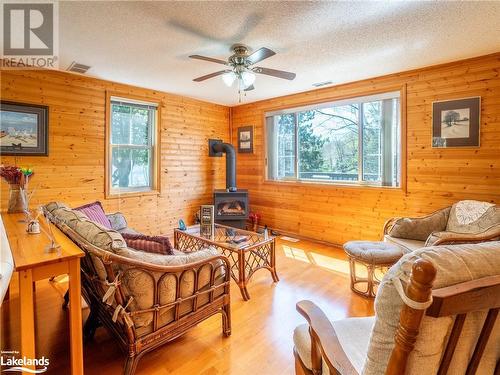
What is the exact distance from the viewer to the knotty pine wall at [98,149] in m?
3.53

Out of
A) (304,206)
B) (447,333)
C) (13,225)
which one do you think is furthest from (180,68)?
(447,333)

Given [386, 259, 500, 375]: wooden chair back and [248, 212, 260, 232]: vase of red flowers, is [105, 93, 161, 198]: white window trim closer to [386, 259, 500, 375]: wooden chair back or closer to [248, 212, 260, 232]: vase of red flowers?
[248, 212, 260, 232]: vase of red flowers

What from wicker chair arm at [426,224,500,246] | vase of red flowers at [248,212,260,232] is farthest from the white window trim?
wicker chair arm at [426,224,500,246]

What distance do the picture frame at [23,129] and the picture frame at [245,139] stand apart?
129 inches

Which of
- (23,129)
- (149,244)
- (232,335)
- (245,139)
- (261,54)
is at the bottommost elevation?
(232,335)

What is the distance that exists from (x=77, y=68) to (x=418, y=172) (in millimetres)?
4599

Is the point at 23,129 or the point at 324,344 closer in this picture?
the point at 324,344

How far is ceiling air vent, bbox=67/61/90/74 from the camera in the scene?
3.36 meters

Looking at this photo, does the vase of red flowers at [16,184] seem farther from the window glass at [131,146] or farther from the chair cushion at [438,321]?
the chair cushion at [438,321]

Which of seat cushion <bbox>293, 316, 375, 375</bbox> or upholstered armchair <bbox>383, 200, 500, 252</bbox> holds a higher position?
upholstered armchair <bbox>383, 200, 500, 252</bbox>

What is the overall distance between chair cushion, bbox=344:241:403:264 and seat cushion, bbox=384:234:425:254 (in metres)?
0.09

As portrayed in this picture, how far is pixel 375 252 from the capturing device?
2580mm

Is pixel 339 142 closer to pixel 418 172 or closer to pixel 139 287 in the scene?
pixel 418 172

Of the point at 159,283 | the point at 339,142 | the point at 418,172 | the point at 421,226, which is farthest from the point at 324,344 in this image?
the point at 339,142
